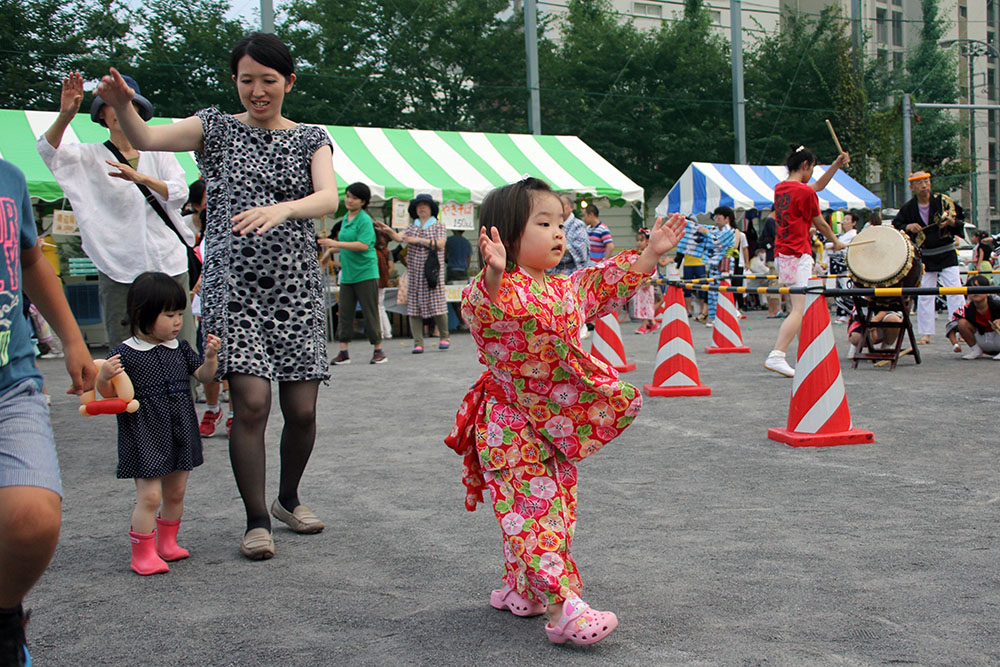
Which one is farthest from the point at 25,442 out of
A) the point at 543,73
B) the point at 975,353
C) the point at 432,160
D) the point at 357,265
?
the point at 543,73

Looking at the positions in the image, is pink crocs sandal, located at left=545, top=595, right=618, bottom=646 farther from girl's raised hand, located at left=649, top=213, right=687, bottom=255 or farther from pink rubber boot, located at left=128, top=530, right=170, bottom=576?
pink rubber boot, located at left=128, top=530, right=170, bottom=576

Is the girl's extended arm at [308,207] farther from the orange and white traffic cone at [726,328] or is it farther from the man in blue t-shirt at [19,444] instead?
the orange and white traffic cone at [726,328]

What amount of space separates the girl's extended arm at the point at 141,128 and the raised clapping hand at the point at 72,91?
2.5 inches

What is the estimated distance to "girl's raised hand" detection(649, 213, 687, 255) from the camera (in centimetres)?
300

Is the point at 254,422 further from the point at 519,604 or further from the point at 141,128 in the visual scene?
the point at 519,604

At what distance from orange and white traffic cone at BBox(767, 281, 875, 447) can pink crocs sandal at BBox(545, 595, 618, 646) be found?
326cm

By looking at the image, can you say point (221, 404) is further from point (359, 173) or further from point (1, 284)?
point (359, 173)

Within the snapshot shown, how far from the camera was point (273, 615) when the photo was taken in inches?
120

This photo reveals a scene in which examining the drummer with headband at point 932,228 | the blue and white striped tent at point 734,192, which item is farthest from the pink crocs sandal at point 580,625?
the blue and white striped tent at point 734,192

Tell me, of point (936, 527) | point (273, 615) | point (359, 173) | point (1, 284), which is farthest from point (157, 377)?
point (359, 173)

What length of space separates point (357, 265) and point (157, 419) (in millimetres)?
7399

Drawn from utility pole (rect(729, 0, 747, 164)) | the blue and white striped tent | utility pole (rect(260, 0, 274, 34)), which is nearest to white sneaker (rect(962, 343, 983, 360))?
the blue and white striped tent

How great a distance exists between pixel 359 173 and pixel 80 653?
515 inches

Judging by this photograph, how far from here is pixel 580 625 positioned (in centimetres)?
267
